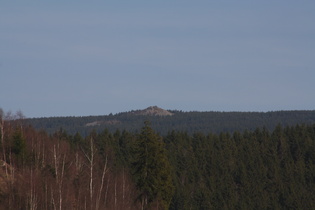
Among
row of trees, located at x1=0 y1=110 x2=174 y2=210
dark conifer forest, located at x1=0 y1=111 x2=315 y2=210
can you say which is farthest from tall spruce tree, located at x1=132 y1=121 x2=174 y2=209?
dark conifer forest, located at x1=0 y1=111 x2=315 y2=210

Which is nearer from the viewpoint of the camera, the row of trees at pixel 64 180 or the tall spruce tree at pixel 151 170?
the row of trees at pixel 64 180

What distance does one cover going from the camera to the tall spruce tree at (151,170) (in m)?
72.8

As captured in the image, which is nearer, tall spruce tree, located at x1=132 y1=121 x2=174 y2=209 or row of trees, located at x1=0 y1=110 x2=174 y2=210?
row of trees, located at x1=0 y1=110 x2=174 y2=210

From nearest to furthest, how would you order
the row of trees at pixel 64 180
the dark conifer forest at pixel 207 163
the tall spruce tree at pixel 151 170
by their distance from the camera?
1. the row of trees at pixel 64 180
2. the tall spruce tree at pixel 151 170
3. the dark conifer forest at pixel 207 163

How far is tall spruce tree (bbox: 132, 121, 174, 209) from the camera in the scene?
7275 cm

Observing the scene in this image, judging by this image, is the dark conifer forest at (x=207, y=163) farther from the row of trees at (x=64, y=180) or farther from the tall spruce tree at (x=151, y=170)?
the tall spruce tree at (x=151, y=170)

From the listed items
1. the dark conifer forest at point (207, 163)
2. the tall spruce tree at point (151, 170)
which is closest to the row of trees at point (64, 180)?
the tall spruce tree at point (151, 170)

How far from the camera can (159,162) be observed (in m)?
73.1

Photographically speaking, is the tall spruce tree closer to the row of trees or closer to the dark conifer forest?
the row of trees

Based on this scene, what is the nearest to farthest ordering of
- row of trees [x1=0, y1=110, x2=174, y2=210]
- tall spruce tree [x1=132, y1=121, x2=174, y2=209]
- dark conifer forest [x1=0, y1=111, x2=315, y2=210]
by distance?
1. row of trees [x1=0, y1=110, x2=174, y2=210]
2. tall spruce tree [x1=132, y1=121, x2=174, y2=209]
3. dark conifer forest [x1=0, y1=111, x2=315, y2=210]

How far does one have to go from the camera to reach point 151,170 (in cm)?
7294

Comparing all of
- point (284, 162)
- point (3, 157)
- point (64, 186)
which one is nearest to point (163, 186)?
point (64, 186)

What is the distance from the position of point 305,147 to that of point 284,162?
6.72 m

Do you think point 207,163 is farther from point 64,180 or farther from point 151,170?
point 151,170
